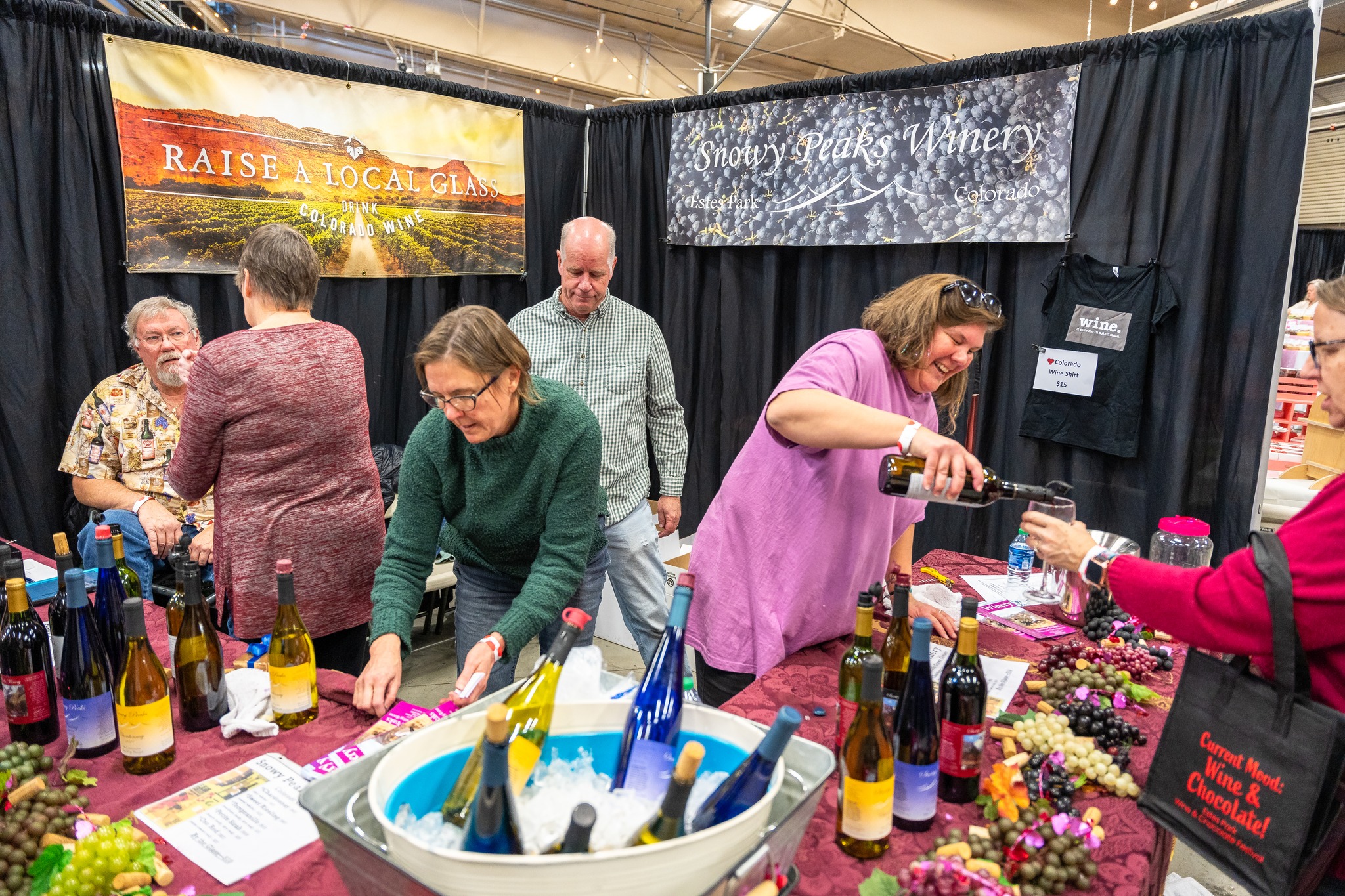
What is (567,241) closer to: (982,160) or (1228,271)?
(982,160)

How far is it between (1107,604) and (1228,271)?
1.84 metres

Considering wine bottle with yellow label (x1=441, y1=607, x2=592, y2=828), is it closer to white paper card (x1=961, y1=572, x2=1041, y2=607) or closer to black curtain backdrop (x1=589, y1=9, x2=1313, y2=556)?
white paper card (x1=961, y1=572, x2=1041, y2=607)

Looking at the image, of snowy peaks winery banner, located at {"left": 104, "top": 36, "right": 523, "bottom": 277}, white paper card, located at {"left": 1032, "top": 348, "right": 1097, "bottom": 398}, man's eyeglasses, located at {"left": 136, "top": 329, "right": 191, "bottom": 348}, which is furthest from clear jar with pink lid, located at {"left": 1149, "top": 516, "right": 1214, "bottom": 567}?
snowy peaks winery banner, located at {"left": 104, "top": 36, "right": 523, "bottom": 277}

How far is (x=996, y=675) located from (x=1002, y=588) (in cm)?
60

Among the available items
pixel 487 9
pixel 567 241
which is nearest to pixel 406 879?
pixel 567 241

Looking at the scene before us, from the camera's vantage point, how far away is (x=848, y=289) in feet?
12.9

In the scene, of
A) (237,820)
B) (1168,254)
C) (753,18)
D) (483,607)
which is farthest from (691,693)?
(753,18)

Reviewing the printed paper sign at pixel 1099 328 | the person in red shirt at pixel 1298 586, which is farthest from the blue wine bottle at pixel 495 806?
the printed paper sign at pixel 1099 328

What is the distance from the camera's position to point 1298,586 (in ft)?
3.51

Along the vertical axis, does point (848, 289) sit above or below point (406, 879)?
above

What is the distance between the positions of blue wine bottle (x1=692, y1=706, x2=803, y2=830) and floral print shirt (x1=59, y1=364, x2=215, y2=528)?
2367mm

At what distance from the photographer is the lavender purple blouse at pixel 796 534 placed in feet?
5.09

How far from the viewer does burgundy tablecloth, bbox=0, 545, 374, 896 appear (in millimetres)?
996

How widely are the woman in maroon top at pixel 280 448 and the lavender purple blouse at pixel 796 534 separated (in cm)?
92
